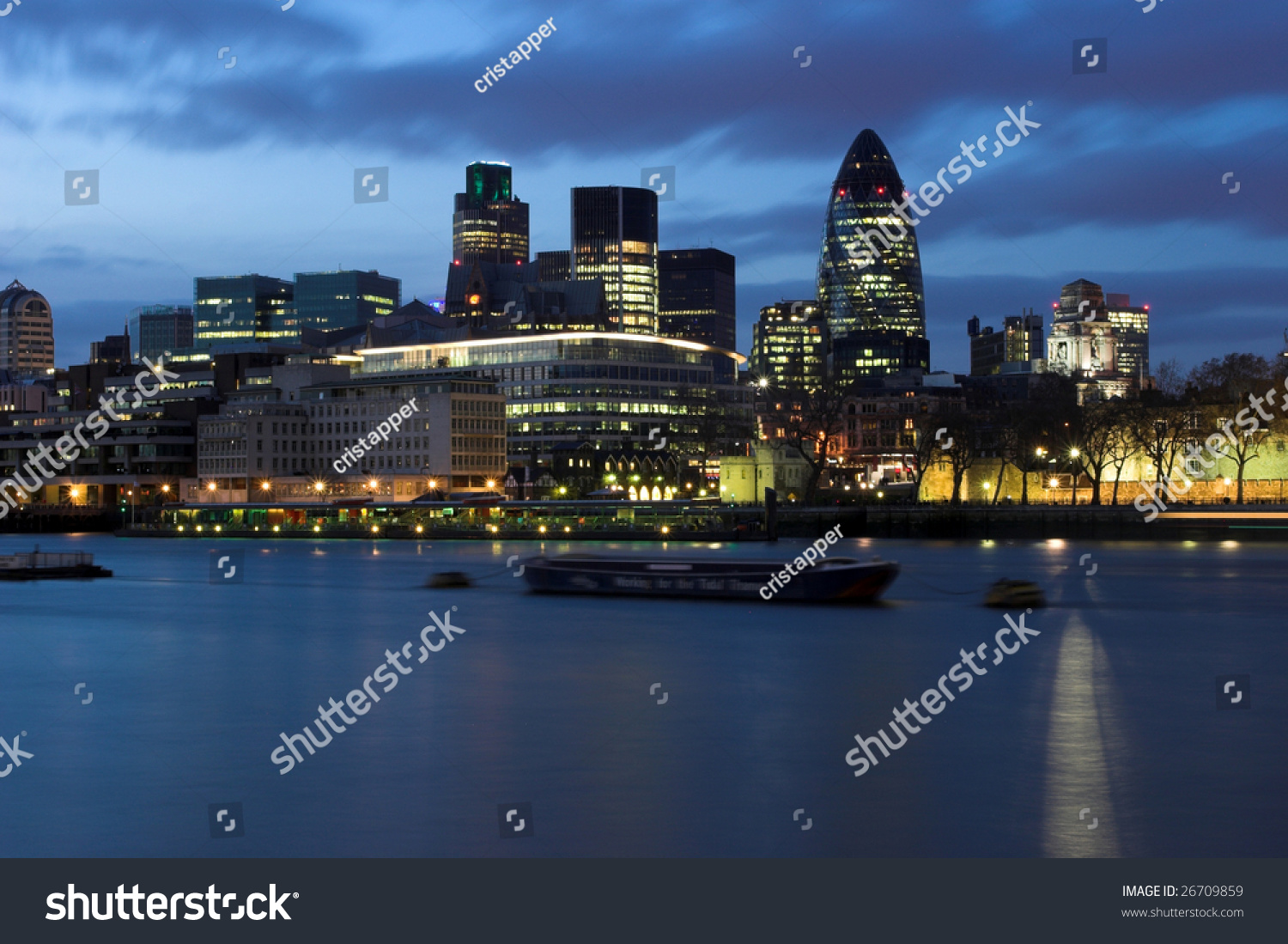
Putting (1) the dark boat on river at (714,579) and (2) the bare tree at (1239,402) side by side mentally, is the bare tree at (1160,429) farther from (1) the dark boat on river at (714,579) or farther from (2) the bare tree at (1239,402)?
(1) the dark boat on river at (714,579)

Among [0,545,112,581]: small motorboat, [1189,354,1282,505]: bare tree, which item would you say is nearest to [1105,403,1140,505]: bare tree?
[1189,354,1282,505]: bare tree

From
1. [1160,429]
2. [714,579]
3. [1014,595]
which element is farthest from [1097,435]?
[714,579]

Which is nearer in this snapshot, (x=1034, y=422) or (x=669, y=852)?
(x=669, y=852)

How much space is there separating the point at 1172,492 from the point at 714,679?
114943 mm

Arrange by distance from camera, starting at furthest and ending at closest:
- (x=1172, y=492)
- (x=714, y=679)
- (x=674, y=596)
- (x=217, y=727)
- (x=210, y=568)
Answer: (x=1172, y=492) → (x=210, y=568) → (x=674, y=596) → (x=714, y=679) → (x=217, y=727)

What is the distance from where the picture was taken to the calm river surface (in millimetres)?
18828

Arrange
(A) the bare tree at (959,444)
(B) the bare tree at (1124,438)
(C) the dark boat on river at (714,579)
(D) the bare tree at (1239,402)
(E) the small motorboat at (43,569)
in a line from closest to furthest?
(C) the dark boat on river at (714,579)
(E) the small motorboat at (43,569)
(D) the bare tree at (1239,402)
(B) the bare tree at (1124,438)
(A) the bare tree at (959,444)

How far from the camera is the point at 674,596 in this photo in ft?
204

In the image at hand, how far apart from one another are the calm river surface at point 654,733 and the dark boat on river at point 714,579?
2.35 meters

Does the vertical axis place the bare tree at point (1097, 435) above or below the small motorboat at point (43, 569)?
above

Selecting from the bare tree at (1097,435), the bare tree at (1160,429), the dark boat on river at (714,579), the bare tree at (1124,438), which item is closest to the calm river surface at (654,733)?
the dark boat on river at (714,579)

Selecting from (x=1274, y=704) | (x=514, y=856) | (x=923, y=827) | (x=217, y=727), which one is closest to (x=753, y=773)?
(x=923, y=827)

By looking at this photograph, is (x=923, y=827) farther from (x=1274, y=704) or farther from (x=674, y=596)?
(x=674, y=596)

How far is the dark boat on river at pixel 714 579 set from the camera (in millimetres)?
58750
